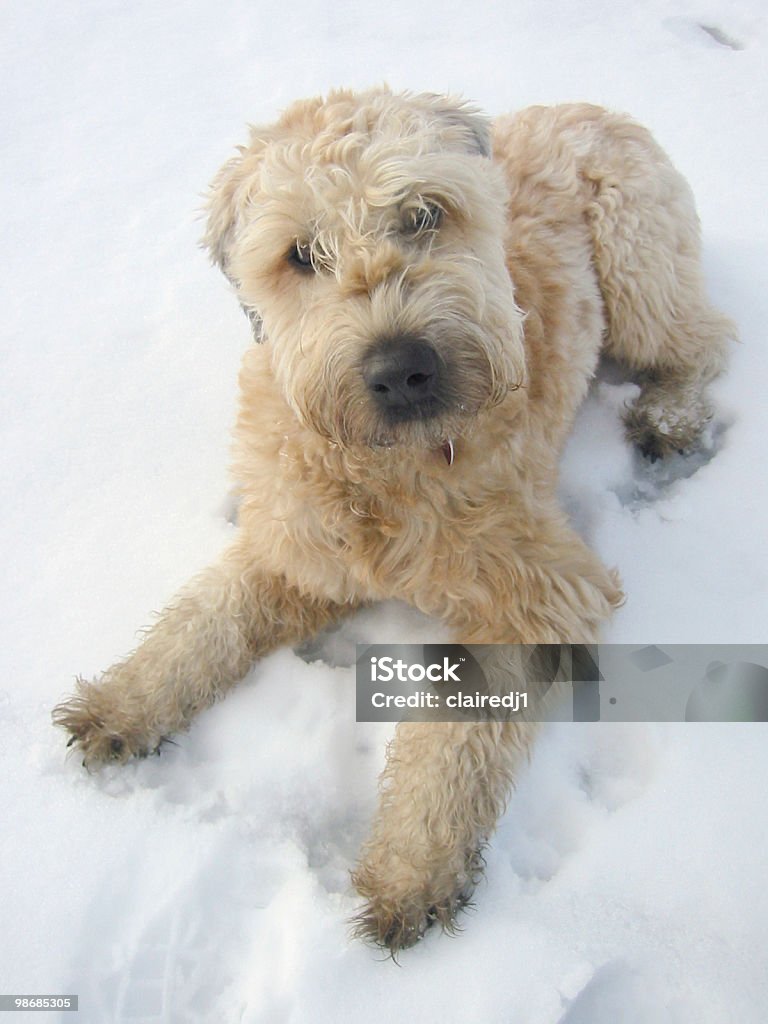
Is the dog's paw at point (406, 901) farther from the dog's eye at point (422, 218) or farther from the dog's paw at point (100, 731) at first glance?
the dog's eye at point (422, 218)

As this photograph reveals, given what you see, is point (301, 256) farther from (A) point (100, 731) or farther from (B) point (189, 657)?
(A) point (100, 731)

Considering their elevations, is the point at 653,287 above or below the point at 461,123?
below

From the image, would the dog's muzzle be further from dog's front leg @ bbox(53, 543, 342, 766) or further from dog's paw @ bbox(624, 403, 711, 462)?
dog's paw @ bbox(624, 403, 711, 462)

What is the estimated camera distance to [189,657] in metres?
2.81

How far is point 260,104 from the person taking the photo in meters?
5.38

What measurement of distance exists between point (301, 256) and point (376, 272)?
0.30m

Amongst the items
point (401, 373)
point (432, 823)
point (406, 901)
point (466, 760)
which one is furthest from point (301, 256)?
point (406, 901)

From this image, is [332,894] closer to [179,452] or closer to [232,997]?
[232,997]

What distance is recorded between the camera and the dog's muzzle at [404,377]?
208 cm

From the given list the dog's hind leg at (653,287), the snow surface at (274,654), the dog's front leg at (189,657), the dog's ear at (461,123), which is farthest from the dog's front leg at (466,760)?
the dog's ear at (461,123)

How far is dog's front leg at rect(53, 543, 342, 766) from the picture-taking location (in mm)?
2721

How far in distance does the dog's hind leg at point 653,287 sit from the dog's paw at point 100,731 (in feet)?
7.88

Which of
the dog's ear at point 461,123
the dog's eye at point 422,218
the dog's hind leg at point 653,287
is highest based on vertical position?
the dog's ear at point 461,123

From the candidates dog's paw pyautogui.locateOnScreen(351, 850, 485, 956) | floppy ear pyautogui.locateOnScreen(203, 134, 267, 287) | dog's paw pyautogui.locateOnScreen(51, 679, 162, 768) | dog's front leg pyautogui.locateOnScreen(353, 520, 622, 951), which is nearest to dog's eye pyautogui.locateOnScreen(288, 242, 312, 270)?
floppy ear pyautogui.locateOnScreen(203, 134, 267, 287)
